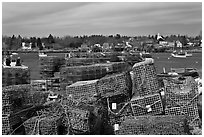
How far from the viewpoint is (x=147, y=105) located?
10.5 ft

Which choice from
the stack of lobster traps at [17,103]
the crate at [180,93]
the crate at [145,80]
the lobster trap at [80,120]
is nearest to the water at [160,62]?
the crate at [180,93]

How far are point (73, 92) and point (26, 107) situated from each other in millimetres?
639

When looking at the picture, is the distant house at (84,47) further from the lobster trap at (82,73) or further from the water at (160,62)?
the lobster trap at (82,73)

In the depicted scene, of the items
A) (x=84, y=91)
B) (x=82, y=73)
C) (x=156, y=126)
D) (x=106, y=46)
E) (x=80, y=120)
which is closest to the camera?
(x=156, y=126)

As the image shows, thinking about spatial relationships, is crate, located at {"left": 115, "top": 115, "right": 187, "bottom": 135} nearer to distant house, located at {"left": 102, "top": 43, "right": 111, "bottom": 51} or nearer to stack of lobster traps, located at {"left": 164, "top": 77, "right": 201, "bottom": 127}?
stack of lobster traps, located at {"left": 164, "top": 77, "right": 201, "bottom": 127}

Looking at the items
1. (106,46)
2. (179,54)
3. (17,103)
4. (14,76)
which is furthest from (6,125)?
(179,54)

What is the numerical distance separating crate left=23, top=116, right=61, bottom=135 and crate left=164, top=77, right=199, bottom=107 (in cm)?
131

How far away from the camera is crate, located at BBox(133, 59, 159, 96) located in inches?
131

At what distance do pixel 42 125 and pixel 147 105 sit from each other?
1202 mm

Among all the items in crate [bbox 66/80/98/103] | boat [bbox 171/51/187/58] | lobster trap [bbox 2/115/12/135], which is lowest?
lobster trap [bbox 2/115/12/135]

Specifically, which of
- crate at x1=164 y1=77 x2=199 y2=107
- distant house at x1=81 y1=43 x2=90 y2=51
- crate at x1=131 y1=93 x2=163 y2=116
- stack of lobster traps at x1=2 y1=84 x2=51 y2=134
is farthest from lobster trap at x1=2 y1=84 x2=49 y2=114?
distant house at x1=81 y1=43 x2=90 y2=51

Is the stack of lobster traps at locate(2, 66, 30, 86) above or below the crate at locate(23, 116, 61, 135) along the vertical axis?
above

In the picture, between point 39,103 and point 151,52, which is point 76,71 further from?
point 151,52

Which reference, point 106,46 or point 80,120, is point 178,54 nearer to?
point 106,46
